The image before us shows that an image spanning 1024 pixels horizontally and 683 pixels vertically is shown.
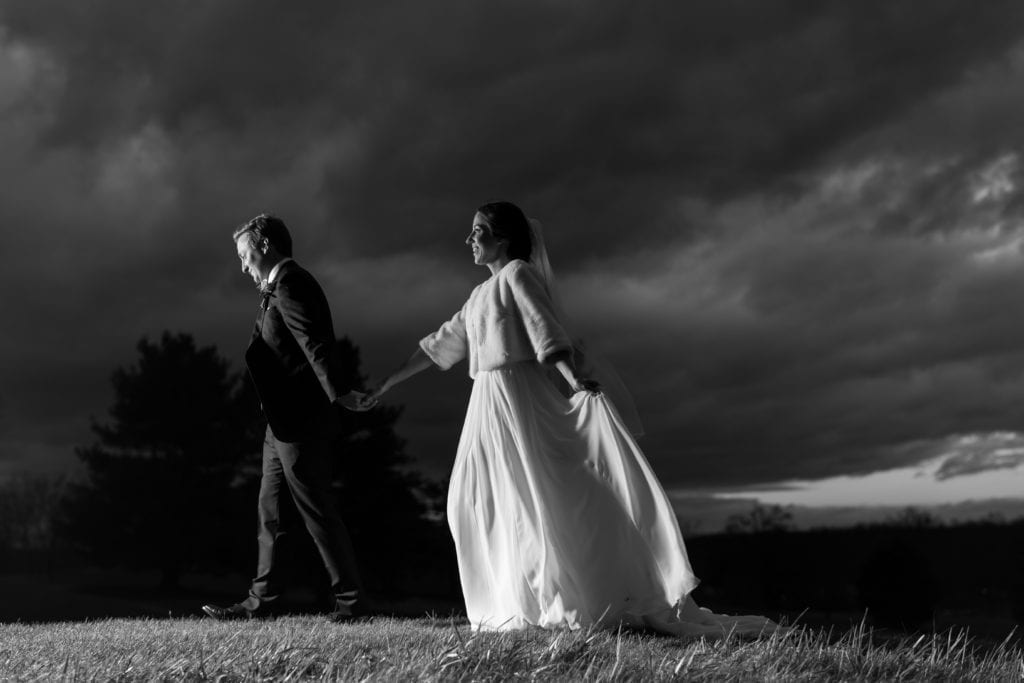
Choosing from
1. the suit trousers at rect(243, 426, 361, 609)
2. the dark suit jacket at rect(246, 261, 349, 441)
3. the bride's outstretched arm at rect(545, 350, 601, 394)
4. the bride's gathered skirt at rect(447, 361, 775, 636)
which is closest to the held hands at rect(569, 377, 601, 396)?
the bride's outstretched arm at rect(545, 350, 601, 394)

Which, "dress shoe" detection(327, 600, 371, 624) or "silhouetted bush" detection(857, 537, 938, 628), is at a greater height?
"dress shoe" detection(327, 600, 371, 624)

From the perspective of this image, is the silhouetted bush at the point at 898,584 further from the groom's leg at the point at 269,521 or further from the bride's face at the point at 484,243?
the bride's face at the point at 484,243

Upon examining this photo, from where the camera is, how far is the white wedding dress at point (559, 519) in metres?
6.52

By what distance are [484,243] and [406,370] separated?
49.8 inches

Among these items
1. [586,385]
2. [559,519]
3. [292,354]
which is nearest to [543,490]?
[559,519]

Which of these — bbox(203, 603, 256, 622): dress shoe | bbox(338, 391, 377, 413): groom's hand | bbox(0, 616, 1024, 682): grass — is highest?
bbox(338, 391, 377, 413): groom's hand

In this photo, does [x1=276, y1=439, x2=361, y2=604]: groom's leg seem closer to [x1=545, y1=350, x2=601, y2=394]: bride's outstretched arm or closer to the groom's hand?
the groom's hand

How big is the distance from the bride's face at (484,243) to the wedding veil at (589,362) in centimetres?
23

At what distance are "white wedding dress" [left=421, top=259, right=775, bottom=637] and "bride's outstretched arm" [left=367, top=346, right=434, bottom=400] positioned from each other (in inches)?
25.2

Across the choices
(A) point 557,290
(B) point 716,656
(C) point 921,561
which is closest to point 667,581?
(B) point 716,656

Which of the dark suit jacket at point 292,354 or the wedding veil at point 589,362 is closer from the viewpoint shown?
the wedding veil at point 589,362

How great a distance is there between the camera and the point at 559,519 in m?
6.62

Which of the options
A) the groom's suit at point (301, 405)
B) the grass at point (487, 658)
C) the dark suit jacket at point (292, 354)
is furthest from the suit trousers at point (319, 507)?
the grass at point (487, 658)

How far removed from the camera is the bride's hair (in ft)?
22.6
